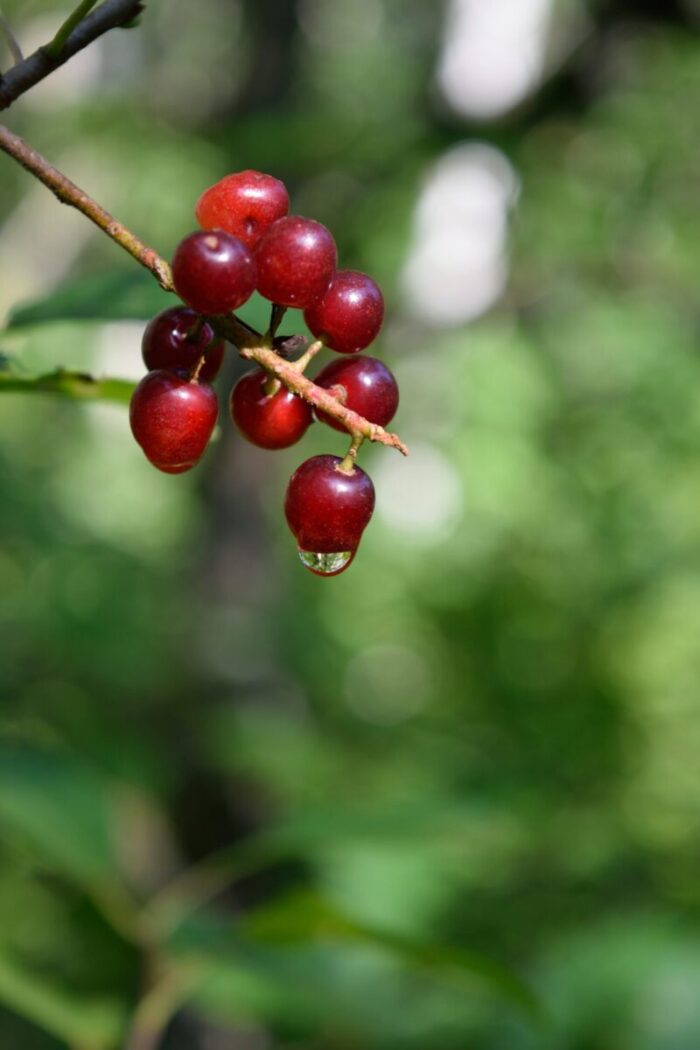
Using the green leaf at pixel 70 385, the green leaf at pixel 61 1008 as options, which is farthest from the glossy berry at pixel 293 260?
the green leaf at pixel 61 1008

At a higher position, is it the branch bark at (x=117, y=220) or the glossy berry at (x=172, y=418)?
the branch bark at (x=117, y=220)

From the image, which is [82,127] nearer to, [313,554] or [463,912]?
[463,912]

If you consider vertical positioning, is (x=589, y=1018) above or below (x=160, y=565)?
below

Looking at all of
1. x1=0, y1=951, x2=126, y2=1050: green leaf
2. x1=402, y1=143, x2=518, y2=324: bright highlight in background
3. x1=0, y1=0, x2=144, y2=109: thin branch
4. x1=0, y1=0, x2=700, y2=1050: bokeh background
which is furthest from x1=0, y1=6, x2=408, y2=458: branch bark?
x1=402, y1=143, x2=518, y2=324: bright highlight in background

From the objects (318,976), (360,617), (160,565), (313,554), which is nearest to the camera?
(313,554)

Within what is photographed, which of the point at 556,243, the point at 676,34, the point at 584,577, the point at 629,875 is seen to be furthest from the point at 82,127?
the point at 629,875

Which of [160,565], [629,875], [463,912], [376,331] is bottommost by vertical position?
[376,331]

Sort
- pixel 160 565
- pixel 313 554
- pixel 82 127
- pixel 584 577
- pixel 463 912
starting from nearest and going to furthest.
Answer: pixel 313 554 < pixel 463 912 < pixel 82 127 < pixel 584 577 < pixel 160 565

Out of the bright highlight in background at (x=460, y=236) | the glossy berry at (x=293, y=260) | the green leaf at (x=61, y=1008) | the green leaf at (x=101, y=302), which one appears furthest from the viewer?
the bright highlight in background at (x=460, y=236)

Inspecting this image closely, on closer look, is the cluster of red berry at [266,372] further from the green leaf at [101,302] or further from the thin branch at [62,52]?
the green leaf at [101,302]
